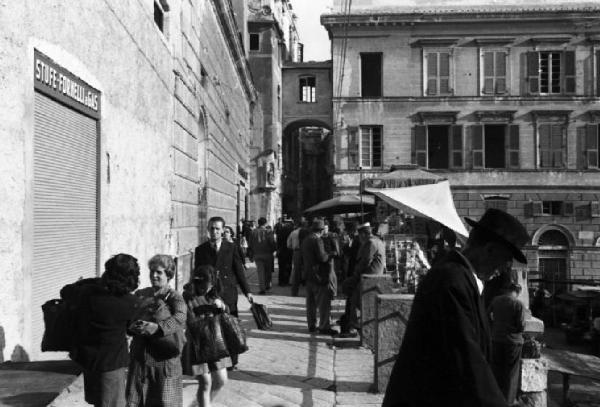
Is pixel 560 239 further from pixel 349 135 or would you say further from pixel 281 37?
pixel 281 37

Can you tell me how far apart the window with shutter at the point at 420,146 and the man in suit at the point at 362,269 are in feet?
67.8

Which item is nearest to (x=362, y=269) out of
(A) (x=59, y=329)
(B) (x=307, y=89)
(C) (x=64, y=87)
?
(C) (x=64, y=87)

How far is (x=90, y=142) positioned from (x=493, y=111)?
25.5 meters

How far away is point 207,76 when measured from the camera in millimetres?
15758

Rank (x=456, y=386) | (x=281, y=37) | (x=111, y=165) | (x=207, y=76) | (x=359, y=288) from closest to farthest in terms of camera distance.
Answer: (x=456, y=386), (x=111, y=165), (x=359, y=288), (x=207, y=76), (x=281, y=37)

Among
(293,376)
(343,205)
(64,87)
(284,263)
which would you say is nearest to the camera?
(64,87)

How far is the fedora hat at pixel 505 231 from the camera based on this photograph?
2.83m

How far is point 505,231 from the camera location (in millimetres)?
2826

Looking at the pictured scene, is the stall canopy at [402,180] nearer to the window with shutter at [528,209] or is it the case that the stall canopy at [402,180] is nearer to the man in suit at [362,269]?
the man in suit at [362,269]

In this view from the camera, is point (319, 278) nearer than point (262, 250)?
Yes

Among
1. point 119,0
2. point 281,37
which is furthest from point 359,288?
point 281,37

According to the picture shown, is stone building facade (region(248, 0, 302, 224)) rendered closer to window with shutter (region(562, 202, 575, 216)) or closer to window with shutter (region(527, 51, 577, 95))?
window with shutter (region(527, 51, 577, 95))

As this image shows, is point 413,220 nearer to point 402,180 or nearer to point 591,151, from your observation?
point 402,180

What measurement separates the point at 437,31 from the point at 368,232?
23.1 metres
